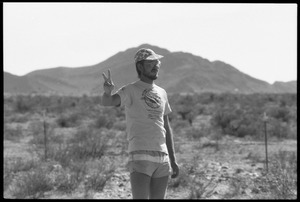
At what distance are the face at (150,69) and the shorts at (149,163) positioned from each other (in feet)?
2.48

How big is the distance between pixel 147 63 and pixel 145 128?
0.64 metres

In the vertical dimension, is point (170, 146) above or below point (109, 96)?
below

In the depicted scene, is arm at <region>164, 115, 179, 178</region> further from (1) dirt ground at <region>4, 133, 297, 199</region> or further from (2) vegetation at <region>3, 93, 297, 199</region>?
(1) dirt ground at <region>4, 133, 297, 199</region>

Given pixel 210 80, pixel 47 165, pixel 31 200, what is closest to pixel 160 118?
pixel 31 200

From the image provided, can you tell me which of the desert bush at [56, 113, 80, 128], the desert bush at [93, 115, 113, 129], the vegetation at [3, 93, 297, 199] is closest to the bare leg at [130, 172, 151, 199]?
the vegetation at [3, 93, 297, 199]

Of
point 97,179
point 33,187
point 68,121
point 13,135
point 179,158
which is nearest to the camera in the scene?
point 33,187

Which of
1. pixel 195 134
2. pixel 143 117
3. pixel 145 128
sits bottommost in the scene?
pixel 195 134

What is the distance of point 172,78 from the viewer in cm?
15750

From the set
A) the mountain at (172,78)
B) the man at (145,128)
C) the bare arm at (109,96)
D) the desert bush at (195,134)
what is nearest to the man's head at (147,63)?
the man at (145,128)

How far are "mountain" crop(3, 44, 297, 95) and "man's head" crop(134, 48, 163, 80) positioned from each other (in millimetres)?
118530

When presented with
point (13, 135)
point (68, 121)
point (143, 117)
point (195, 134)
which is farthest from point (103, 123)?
point (143, 117)

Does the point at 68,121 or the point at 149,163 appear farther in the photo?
the point at 68,121

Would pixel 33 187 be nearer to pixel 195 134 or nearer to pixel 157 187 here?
pixel 157 187

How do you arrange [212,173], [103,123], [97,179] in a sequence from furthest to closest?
[103,123] → [212,173] → [97,179]
